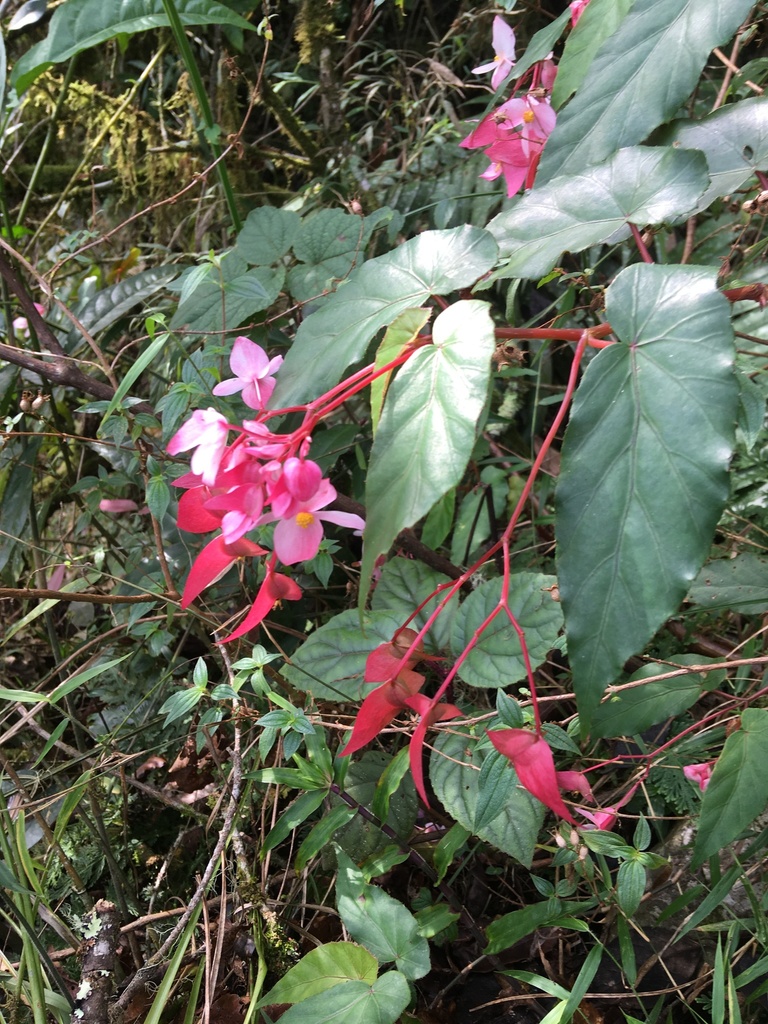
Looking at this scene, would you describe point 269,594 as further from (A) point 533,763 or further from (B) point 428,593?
(B) point 428,593

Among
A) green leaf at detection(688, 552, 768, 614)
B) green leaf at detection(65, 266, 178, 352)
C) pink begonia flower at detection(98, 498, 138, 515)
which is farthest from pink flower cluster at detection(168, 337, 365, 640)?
green leaf at detection(65, 266, 178, 352)

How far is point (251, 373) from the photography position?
1.96 feet

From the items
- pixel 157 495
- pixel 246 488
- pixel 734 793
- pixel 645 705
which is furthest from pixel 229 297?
pixel 734 793

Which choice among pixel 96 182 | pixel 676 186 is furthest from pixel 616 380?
pixel 96 182

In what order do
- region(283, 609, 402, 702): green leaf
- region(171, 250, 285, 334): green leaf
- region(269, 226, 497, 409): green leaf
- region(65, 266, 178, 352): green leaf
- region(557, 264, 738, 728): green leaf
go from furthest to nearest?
region(65, 266, 178, 352): green leaf, region(171, 250, 285, 334): green leaf, region(283, 609, 402, 702): green leaf, region(269, 226, 497, 409): green leaf, region(557, 264, 738, 728): green leaf

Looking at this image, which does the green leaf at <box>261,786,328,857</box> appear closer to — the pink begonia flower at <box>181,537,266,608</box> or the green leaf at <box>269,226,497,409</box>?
the pink begonia flower at <box>181,537,266,608</box>

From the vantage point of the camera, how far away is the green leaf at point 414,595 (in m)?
0.93

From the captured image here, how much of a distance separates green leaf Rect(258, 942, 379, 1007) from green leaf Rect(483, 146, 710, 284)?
0.62 metres

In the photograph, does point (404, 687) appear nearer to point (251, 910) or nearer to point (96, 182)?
point (251, 910)

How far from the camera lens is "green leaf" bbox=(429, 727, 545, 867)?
28.6 inches

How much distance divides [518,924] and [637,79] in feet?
2.64

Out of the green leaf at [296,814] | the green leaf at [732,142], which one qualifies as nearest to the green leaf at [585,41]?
the green leaf at [732,142]

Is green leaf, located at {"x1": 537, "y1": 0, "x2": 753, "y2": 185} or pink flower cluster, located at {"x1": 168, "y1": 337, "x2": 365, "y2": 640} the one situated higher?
green leaf, located at {"x1": 537, "y1": 0, "x2": 753, "y2": 185}

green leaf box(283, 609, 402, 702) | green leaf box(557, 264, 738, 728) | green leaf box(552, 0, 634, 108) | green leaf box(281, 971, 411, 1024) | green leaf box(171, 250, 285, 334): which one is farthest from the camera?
green leaf box(171, 250, 285, 334)
